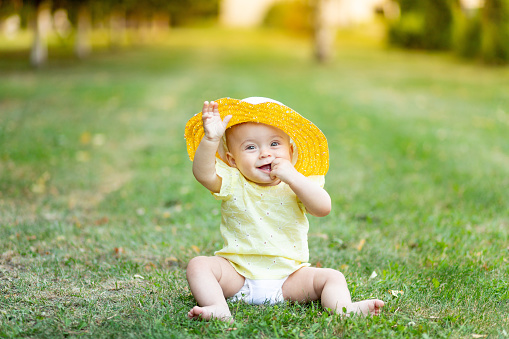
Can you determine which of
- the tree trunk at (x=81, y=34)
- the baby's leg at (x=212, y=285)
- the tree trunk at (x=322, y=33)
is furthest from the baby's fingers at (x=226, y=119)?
the tree trunk at (x=81, y=34)

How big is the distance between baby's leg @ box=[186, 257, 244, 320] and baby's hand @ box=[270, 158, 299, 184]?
575 millimetres

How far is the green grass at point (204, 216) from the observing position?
9.13 ft

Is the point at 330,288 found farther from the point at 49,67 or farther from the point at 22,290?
the point at 49,67

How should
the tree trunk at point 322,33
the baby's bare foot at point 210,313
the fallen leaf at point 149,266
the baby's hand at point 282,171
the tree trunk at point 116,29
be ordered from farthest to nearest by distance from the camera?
the tree trunk at point 116,29 < the tree trunk at point 322,33 < the fallen leaf at point 149,266 < the baby's hand at point 282,171 < the baby's bare foot at point 210,313

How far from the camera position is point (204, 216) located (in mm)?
4883

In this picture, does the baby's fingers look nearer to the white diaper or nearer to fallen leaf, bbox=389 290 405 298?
the white diaper

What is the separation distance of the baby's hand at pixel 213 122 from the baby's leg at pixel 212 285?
670 mm

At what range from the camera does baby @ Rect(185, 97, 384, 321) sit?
2822 millimetres

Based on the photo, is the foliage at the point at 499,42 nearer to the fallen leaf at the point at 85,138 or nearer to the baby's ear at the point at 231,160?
the fallen leaf at the point at 85,138

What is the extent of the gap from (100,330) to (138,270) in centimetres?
91

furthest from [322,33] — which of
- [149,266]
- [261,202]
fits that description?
[261,202]

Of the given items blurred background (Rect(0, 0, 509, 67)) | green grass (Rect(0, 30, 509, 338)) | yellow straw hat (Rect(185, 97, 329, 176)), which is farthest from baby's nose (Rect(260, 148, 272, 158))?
blurred background (Rect(0, 0, 509, 67))

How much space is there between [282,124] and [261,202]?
438mm

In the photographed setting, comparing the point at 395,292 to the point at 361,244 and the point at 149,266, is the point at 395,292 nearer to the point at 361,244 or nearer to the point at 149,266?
the point at 361,244
